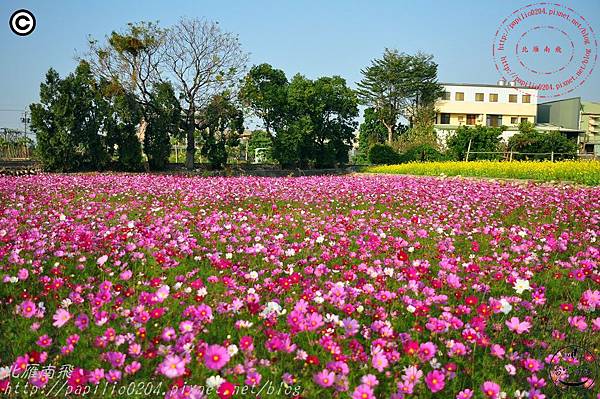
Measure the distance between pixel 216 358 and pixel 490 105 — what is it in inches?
2268

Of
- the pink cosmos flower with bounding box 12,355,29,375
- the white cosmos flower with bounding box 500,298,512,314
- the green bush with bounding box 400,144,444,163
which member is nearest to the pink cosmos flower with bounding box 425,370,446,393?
the white cosmos flower with bounding box 500,298,512,314

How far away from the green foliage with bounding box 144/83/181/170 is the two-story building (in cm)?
3803

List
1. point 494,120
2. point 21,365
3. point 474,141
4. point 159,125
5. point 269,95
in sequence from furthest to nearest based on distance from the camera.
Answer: point 494,120, point 474,141, point 269,95, point 159,125, point 21,365

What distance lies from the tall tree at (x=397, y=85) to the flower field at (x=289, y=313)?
4533 centimetres

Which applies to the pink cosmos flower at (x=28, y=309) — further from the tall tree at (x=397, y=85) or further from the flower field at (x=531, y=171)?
the tall tree at (x=397, y=85)

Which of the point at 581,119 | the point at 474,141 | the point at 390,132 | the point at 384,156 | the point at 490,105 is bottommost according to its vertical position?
the point at 384,156

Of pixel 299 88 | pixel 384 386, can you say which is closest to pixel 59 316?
pixel 384 386

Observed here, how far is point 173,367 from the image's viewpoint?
1.71 meters

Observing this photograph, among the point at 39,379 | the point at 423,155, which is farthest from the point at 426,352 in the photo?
the point at 423,155

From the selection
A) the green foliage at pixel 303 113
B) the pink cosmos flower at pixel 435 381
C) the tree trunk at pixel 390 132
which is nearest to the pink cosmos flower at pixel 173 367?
the pink cosmos flower at pixel 435 381

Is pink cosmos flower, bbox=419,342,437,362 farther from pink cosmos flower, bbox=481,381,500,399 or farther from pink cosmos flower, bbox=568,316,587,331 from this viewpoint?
pink cosmos flower, bbox=568,316,587,331

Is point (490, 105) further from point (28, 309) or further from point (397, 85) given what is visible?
point (28, 309)

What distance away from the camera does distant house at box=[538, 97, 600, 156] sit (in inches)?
2077

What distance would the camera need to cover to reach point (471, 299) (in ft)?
8.04
